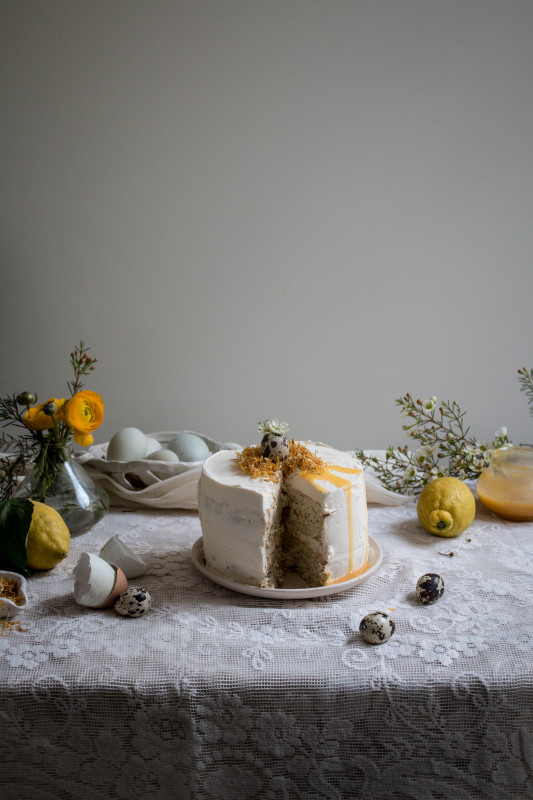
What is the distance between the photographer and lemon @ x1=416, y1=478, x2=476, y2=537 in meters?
1.53

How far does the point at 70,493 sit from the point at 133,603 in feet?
1.40

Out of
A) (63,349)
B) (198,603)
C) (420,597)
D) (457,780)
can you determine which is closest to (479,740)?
(457,780)

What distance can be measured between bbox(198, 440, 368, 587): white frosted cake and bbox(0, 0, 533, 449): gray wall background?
1853mm

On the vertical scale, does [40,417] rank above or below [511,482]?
above

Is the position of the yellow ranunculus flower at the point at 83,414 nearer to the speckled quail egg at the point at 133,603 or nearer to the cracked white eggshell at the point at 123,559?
the cracked white eggshell at the point at 123,559

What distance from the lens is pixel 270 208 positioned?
3.07 meters

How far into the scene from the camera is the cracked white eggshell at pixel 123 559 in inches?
52.9

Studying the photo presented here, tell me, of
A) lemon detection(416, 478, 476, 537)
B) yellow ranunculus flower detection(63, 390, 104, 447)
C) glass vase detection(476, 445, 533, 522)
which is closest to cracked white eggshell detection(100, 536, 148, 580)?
yellow ranunculus flower detection(63, 390, 104, 447)

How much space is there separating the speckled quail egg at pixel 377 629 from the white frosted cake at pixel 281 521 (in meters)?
0.17

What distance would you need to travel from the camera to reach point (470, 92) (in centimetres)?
297

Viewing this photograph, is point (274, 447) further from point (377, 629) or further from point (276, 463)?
point (377, 629)

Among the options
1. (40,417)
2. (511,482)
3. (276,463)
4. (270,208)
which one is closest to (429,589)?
(276,463)

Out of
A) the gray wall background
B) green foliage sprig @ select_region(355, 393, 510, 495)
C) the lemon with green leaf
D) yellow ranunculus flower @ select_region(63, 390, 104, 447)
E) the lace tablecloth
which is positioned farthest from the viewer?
the gray wall background

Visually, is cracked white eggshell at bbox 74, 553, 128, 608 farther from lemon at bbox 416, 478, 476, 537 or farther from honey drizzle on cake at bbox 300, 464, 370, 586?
lemon at bbox 416, 478, 476, 537
